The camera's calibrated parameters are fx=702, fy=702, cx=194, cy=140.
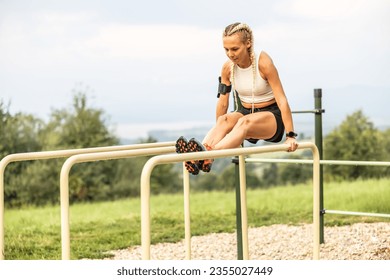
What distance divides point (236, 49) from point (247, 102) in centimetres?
31

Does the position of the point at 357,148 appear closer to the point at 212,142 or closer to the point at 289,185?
the point at 289,185

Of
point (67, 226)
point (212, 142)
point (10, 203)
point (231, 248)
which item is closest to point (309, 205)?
point (231, 248)

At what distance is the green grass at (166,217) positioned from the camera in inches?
222

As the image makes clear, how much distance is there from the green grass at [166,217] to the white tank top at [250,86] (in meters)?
2.19

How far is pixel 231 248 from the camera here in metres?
5.41

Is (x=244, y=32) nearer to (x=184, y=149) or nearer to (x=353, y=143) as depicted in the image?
(x=184, y=149)

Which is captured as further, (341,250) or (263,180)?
(263,180)

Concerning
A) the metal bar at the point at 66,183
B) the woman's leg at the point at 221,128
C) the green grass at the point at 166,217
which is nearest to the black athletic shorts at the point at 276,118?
the woman's leg at the point at 221,128

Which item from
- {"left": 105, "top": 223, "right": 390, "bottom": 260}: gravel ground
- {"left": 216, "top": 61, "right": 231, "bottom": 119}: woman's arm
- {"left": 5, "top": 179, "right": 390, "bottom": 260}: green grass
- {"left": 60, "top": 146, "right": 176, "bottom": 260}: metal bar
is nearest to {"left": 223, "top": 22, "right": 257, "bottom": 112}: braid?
{"left": 216, "top": 61, "right": 231, "bottom": 119}: woman's arm

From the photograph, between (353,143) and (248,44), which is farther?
(353,143)

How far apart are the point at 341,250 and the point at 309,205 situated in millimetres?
2520

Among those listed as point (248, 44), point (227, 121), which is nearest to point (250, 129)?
point (227, 121)

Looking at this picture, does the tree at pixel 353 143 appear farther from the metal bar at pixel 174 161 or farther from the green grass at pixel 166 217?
the metal bar at pixel 174 161

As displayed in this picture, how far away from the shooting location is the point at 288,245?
530 cm
